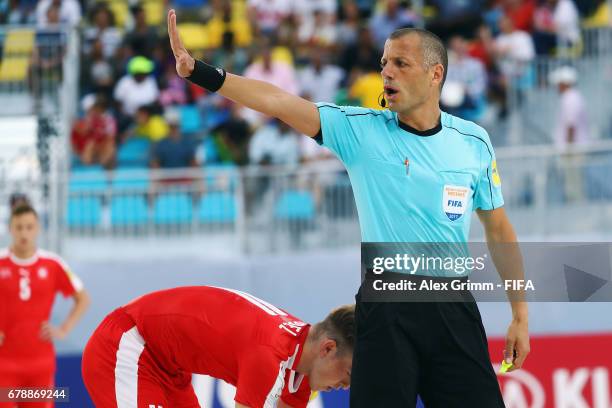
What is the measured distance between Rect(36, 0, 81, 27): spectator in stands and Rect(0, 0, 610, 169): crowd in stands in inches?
0.6

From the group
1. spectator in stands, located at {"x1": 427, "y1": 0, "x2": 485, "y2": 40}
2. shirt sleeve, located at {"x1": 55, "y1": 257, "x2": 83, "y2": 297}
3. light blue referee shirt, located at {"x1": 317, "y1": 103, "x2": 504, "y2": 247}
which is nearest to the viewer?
light blue referee shirt, located at {"x1": 317, "y1": 103, "x2": 504, "y2": 247}

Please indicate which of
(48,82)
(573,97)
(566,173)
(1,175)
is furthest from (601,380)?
(48,82)

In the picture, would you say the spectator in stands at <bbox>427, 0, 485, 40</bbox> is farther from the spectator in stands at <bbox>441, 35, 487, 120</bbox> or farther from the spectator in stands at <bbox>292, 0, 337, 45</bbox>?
the spectator in stands at <bbox>292, 0, 337, 45</bbox>

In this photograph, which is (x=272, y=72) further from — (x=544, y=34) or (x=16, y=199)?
(x=16, y=199)

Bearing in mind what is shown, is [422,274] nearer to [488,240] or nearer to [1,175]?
[488,240]

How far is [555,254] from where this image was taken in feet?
21.6

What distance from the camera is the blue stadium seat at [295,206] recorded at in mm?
10789

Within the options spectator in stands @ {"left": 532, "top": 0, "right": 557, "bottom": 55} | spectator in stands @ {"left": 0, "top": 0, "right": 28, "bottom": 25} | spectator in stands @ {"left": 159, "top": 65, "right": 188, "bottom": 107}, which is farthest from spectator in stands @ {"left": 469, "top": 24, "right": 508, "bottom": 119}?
spectator in stands @ {"left": 0, "top": 0, "right": 28, "bottom": 25}

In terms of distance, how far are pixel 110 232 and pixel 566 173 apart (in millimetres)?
4358

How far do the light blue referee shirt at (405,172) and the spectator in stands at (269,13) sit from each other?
919 cm

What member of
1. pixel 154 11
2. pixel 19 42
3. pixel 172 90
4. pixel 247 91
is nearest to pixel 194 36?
pixel 154 11

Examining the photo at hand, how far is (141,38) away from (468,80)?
3872mm

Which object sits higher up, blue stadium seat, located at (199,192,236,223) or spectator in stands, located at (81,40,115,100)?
spectator in stands, located at (81,40,115,100)

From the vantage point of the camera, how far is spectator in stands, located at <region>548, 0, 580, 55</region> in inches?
542
